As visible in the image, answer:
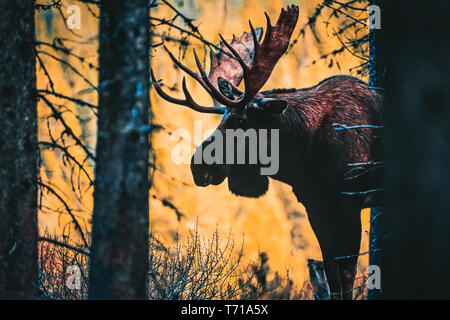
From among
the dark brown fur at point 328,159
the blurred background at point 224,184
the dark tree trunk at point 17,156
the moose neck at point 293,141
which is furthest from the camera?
the blurred background at point 224,184

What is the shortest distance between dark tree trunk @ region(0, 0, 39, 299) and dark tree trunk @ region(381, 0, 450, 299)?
2.07 m

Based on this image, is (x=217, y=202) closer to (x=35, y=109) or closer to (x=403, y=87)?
(x=35, y=109)

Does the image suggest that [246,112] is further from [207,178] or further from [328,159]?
[328,159]

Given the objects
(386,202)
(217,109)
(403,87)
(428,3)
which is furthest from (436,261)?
(217,109)

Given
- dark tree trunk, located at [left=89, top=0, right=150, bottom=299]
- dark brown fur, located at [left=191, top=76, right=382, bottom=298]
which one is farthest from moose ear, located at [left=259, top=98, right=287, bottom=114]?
dark tree trunk, located at [left=89, top=0, right=150, bottom=299]

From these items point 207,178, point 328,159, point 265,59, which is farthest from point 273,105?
point 207,178

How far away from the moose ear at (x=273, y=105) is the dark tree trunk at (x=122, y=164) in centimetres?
230

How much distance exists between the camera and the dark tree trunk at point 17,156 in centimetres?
307

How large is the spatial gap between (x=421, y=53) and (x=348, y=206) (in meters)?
2.91

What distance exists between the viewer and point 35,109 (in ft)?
10.5

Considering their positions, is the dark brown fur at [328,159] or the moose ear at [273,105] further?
the dark brown fur at [328,159]

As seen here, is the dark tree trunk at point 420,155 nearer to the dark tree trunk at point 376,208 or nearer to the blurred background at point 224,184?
the dark tree trunk at point 376,208

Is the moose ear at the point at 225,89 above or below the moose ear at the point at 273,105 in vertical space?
above

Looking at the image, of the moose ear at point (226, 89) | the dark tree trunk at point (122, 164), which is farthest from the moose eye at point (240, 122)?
the dark tree trunk at point (122, 164)
